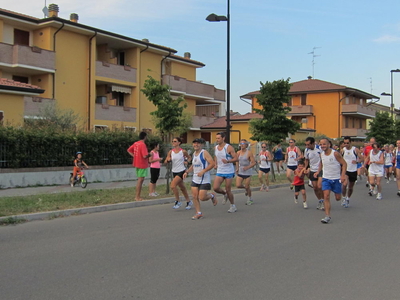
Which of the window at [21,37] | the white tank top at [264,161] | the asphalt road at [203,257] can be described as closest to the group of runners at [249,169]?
the asphalt road at [203,257]

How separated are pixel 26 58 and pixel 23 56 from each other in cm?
20

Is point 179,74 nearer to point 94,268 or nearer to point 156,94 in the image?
point 156,94

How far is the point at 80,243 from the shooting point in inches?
283

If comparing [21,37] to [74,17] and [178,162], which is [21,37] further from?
[178,162]

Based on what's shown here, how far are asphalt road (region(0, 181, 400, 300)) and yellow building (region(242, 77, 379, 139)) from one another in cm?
4504

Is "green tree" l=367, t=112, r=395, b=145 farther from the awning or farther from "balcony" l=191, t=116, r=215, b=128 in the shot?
the awning

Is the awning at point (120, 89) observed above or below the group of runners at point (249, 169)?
above

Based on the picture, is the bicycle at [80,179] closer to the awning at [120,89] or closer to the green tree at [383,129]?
the awning at [120,89]

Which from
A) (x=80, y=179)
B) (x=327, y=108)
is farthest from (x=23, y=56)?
(x=327, y=108)

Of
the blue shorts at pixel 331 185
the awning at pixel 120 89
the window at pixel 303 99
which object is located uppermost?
the window at pixel 303 99

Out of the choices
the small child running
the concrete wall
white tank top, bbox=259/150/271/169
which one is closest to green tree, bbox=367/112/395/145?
white tank top, bbox=259/150/271/169

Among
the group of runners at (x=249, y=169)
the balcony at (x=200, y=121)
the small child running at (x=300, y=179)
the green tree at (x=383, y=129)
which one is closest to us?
the group of runners at (x=249, y=169)

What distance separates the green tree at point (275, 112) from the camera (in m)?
21.1

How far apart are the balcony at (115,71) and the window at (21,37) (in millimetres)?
4638
